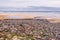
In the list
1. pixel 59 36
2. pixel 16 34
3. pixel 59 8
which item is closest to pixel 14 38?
pixel 16 34

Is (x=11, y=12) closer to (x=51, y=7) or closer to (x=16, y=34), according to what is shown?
(x=16, y=34)

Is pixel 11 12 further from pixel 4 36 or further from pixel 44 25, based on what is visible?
pixel 44 25

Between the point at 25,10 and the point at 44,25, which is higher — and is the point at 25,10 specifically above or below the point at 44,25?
above
